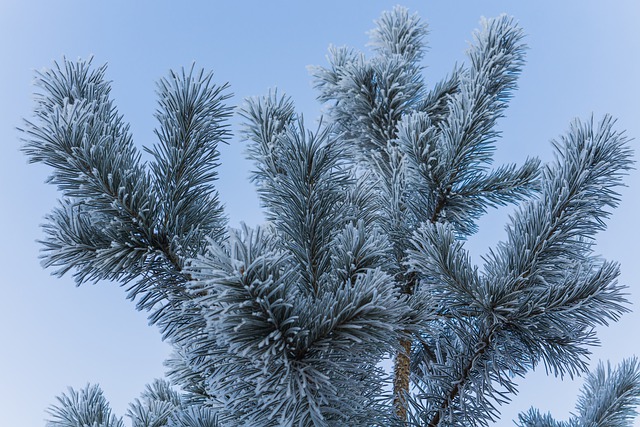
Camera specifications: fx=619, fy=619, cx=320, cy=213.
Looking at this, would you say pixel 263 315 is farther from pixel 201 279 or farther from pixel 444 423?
pixel 444 423

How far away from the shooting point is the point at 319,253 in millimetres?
1112

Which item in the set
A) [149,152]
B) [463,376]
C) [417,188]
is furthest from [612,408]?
[149,152]

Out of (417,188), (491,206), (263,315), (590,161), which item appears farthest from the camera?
(491,206)

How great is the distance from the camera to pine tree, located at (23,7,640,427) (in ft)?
3.05

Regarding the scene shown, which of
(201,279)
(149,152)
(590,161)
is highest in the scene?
(149,152)

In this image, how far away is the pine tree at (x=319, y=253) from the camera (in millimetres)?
929

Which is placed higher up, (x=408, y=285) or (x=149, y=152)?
(x=149, y=152)

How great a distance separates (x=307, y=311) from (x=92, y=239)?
1.41 ft

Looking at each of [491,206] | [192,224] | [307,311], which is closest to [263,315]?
[307,311]

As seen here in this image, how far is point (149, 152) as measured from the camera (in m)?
1.12

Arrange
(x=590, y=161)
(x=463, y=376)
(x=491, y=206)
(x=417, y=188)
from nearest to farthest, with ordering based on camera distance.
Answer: (x=590, y=161), (x=463, y=376), (x=417, y=188), (x=491, y=206)

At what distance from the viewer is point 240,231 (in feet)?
2.97

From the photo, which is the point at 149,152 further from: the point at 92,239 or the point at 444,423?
the point at 444,423

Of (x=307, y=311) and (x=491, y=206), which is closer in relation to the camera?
(x=307, y=311)
